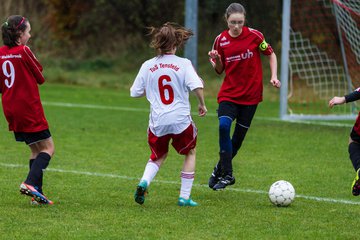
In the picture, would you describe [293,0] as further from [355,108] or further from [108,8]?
[108,8]

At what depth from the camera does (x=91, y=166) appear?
31.2 ft

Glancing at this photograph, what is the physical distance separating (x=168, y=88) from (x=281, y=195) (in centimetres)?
137

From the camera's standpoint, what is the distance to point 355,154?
663cm

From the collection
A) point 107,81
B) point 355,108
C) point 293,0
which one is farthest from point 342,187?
point 107,81

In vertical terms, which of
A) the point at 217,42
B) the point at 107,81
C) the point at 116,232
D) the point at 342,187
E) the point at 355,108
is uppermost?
the point at 217,42

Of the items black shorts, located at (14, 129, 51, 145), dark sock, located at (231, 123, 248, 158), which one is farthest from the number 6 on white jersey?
dark sock, located at (231, 123, 248, 158)

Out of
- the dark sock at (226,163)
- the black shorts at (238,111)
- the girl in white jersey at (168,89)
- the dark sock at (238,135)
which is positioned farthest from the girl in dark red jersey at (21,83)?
the dark sock at (238,135)

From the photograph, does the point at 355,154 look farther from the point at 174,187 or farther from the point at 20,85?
the point at 20,85

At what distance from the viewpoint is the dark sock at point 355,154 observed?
6.53m

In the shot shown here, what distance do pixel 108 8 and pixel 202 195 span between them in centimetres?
1938

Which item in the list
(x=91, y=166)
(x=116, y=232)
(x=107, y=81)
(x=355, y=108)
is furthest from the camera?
(x=107, y=81)

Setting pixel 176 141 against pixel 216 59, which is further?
pixel 216 59

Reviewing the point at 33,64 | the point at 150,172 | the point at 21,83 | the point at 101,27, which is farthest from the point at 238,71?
the point at 101,27

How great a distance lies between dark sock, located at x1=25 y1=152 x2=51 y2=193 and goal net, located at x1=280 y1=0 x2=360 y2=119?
6.74 metres
